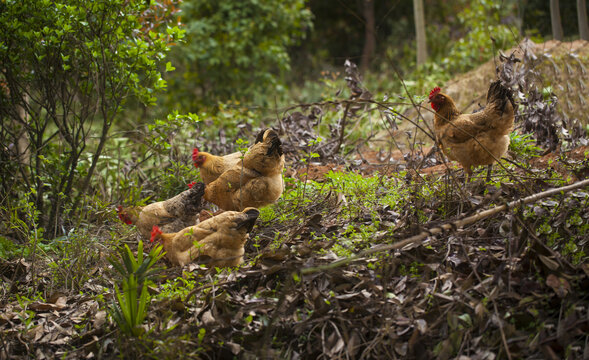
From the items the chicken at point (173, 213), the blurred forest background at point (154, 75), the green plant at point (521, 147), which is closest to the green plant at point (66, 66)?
the blurred forest background at point (154, 75)

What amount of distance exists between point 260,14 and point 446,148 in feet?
25.7

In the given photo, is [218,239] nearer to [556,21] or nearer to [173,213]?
[173,213]

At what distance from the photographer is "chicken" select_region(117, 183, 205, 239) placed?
4375 millimetres

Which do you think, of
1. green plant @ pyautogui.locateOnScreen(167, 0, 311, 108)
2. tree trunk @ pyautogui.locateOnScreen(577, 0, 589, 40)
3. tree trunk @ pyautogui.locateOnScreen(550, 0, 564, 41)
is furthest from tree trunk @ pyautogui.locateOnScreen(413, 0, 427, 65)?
tree trunk @ pyautogui.locateOnScreen(577, 0, 589, 40)

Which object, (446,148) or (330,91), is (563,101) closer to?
(446,148)

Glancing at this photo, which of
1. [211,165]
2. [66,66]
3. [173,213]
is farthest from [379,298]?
[66,66]

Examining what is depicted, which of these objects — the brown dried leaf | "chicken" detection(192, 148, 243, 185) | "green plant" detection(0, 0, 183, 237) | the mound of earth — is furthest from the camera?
the mound of earth

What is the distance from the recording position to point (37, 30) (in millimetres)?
4699

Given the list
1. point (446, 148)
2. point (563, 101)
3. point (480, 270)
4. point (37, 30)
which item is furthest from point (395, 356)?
point (563, 101)

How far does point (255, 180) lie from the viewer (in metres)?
4.44

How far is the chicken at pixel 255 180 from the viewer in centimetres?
442

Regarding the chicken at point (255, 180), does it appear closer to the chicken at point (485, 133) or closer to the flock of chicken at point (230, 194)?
the flock of chicken at point (230, 194)

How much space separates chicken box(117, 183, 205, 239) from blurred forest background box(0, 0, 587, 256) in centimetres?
70

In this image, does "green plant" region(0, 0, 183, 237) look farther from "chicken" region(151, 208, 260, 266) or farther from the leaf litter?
"chicken" region(151, 208, 260, 266)
